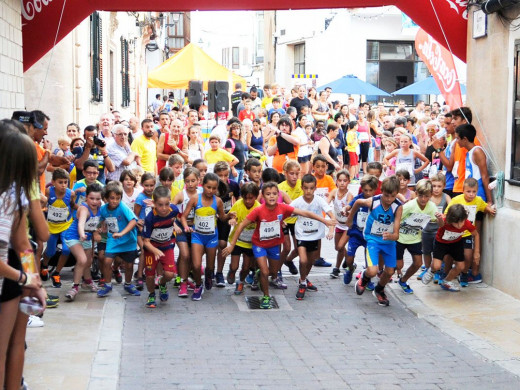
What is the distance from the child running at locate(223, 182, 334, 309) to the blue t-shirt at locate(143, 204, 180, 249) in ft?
2.07

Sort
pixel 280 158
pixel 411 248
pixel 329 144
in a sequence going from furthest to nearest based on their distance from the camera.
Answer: pixel 329 144
pixel 280 158
pixel 411 248

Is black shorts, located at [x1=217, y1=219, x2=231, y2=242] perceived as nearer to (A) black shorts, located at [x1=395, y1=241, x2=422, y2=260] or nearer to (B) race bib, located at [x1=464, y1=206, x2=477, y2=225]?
(A) black shorts, located at [x1=395, y1=241, x2=422, y2=260]

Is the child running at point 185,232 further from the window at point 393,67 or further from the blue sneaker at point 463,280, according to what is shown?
the window at point 393,67

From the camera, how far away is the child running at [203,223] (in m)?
9.52

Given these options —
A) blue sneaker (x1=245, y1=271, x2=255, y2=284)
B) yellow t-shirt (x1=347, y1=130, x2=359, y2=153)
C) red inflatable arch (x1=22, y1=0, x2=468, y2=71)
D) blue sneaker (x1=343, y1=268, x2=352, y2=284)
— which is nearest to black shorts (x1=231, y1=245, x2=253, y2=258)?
blue sneaker (x1=245, y1=271, x2=255, y2=284)

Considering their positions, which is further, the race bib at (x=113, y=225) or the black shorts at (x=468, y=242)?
the black shorts at (x=468, y=242)

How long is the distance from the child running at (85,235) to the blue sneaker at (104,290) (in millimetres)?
215

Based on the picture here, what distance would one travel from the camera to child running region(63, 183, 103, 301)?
9.32 m

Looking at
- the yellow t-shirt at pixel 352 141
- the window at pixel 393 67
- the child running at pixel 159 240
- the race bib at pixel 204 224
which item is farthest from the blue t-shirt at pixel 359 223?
the window at pixel 393 67

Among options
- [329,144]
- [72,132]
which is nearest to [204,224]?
[72,132]

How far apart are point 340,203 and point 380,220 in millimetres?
1597

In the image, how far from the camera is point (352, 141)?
21.1 meters

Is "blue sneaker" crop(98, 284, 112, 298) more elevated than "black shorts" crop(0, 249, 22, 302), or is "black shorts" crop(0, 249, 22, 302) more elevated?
"black shorts" crop(0, 249, 22, 302)

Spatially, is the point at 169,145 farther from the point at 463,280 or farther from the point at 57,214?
the point at 463,280
